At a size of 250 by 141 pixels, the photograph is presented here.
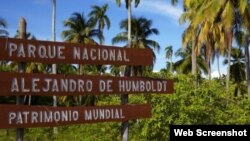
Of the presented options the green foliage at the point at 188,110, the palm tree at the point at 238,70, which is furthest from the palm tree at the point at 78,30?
the green foliage at the point at 188,110

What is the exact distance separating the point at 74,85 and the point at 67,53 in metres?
0.60

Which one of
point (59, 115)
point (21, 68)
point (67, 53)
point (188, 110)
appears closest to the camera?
point (21, 68)

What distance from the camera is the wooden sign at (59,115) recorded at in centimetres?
842

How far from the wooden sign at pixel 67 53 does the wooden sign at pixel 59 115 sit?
2.81 feet

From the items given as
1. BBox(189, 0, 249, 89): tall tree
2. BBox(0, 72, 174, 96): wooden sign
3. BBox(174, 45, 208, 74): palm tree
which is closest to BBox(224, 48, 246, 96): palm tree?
BBox(174, 45, 208, 74): palm tree

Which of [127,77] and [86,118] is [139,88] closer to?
[127,77]

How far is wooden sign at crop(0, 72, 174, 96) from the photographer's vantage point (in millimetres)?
8516

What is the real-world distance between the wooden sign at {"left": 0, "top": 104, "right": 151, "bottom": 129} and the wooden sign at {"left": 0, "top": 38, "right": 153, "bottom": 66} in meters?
0.86

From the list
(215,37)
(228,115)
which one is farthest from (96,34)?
(228,115)

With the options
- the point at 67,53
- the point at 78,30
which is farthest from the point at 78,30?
the point at 67,53

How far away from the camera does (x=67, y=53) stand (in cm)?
921

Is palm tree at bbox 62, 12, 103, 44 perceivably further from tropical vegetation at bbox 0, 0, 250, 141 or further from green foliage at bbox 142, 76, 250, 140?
green foliage at bbox 142, 76, 250, 140

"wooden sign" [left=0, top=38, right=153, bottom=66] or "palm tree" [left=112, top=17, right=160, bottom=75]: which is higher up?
"palm tree" [left=112, top=17, right=160, bottom=75]

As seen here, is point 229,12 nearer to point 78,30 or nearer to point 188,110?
point 188,110
